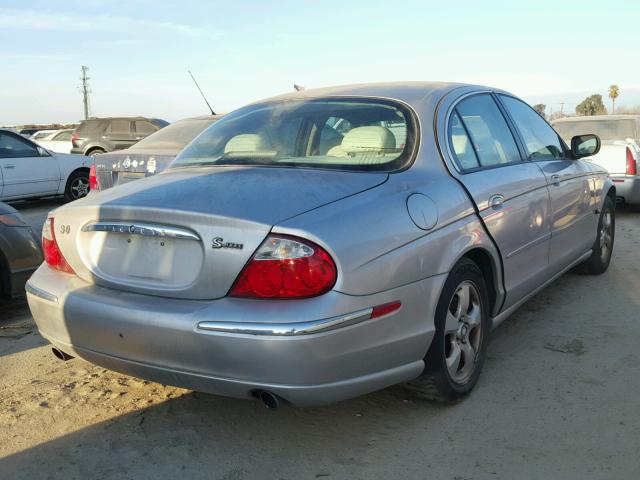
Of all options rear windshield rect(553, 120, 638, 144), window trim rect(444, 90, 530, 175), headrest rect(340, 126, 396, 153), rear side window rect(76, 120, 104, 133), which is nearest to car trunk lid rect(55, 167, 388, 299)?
headrest rect(340, 126, 396, 153)

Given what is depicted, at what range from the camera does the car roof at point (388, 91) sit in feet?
11.8

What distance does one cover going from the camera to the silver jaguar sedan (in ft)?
8.23

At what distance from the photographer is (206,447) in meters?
2.89

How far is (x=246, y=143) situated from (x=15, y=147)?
8.73 m

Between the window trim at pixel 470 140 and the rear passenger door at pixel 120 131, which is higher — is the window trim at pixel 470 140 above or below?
above

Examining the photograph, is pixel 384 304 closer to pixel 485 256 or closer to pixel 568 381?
pixel 485 256

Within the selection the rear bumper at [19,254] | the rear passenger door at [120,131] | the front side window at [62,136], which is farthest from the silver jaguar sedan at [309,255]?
the front side window at [62,136]

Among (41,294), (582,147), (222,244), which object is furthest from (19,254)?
(582,147)

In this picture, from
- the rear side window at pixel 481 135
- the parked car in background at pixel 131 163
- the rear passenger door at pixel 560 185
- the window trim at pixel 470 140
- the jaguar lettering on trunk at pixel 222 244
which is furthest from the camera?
the parked car in background at pixel 131 163

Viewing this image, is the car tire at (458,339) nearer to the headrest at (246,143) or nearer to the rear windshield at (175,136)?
the headrest at (246,143)

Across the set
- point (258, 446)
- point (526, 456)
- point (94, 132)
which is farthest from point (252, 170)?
point (94, 132)

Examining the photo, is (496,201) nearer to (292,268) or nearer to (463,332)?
(463,332)

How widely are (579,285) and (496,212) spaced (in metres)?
2.32

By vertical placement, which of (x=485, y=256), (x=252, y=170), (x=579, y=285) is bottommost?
(x=579, y=285)
